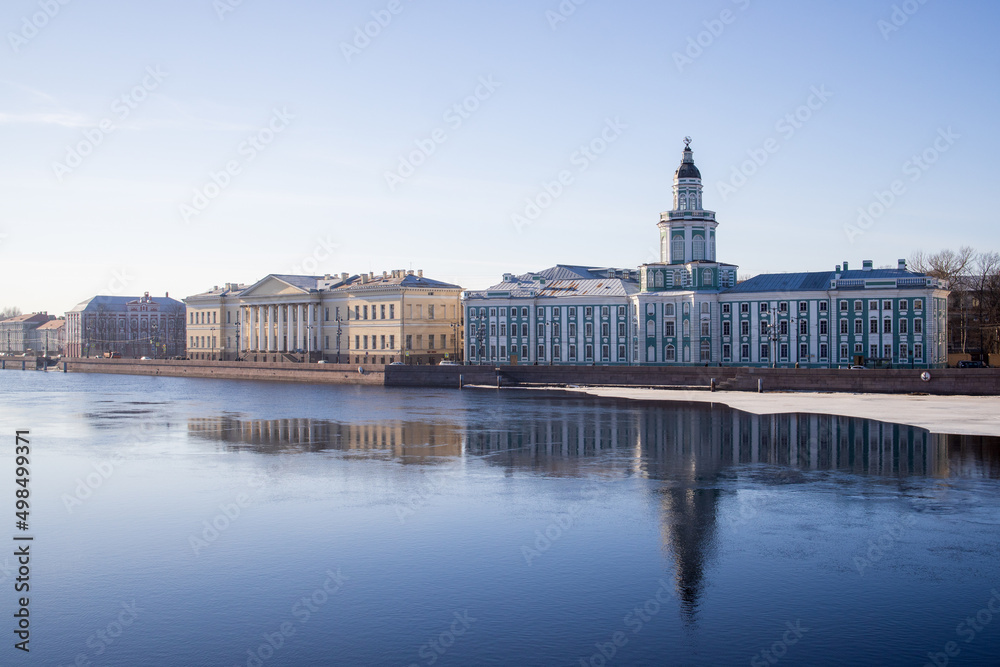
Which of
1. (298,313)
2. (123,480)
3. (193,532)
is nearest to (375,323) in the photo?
(298,313)

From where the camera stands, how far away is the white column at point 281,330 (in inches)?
4075

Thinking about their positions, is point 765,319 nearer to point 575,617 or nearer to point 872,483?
point 872,483

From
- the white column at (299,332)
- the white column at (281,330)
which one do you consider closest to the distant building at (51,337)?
the white column at (281,330)

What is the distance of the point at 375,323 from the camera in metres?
92.8

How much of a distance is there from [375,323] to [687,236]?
33.4 m

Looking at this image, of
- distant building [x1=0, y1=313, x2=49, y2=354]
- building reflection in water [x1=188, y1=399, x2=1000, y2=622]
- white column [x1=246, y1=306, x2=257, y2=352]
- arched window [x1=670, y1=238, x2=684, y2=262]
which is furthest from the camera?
distant building [x1=0, y1=313, x2=49, y2=354]

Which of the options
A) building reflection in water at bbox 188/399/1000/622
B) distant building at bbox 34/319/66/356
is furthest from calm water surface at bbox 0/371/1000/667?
distant building at bbox 34/319/66/356
